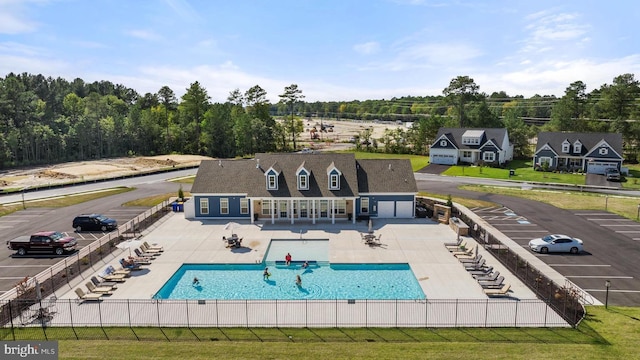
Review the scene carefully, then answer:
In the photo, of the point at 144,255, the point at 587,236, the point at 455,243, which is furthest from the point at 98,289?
the point at 587,236

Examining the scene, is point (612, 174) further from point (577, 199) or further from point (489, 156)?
point (577, 199)

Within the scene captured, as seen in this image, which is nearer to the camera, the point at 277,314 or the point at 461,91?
the point at 277,314

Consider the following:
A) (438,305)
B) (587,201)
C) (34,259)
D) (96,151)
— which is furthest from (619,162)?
(96,151)

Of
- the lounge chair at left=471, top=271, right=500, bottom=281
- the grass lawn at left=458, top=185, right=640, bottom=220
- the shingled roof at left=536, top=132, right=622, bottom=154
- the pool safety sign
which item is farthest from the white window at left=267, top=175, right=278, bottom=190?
the shingled roof at left=536, top=132, right=622, bottom=154

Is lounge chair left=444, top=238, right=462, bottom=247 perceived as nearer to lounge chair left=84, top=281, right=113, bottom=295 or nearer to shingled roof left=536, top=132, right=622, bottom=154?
lounge chair left=84, top=281, right=113, bottom=295

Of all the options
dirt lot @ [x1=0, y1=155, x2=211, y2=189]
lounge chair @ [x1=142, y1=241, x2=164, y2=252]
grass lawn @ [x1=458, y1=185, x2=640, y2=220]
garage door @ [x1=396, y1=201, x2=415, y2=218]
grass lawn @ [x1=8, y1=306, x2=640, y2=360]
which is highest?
dirt lot @ [x1=0, y1=155, x2=211, y2=189]

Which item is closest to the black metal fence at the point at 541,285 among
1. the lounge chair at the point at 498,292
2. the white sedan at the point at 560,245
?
the lounge chair at the point at 498,292

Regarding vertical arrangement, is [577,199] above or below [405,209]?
below
